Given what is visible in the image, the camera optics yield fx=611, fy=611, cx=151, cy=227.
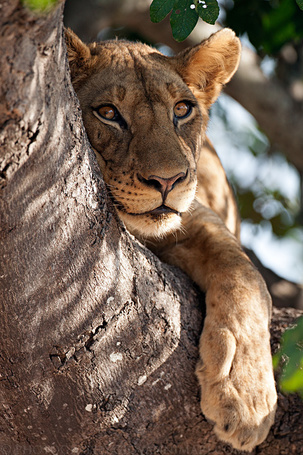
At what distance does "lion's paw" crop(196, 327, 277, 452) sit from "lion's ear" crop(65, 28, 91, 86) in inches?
54.2

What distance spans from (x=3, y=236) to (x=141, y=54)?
1.76m

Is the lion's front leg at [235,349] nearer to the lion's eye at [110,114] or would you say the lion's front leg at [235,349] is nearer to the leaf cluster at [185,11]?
the lion's eye at [110,114]

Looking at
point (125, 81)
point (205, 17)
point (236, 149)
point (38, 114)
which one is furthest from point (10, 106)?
point (236, 149)

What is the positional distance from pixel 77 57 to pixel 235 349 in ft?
5.11

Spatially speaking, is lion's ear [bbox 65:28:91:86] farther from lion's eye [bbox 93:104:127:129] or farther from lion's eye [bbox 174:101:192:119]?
lion's eye [bbox 174:101:192:119]

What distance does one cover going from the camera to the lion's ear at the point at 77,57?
2904mm

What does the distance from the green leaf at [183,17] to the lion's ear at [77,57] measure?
865 millimetres

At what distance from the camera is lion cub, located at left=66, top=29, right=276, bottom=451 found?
2348mm

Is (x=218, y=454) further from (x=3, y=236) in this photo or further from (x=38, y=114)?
(x=38, y=114)

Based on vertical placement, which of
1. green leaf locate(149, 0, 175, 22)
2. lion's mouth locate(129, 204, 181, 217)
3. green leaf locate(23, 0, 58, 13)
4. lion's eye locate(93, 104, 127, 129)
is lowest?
lion's mouth locate(129, 204, 181, 217)

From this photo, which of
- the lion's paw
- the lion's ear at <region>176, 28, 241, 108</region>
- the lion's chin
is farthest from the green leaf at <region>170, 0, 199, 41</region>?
the lion's paw

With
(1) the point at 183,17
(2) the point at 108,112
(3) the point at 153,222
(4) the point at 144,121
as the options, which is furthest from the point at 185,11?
(3) the point at 153,222

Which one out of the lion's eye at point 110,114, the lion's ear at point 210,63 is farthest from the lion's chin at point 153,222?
the lion's ear at point 210,63

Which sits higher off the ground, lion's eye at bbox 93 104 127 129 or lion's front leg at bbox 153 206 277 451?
lion's eye at bbox 93 104 127 129
